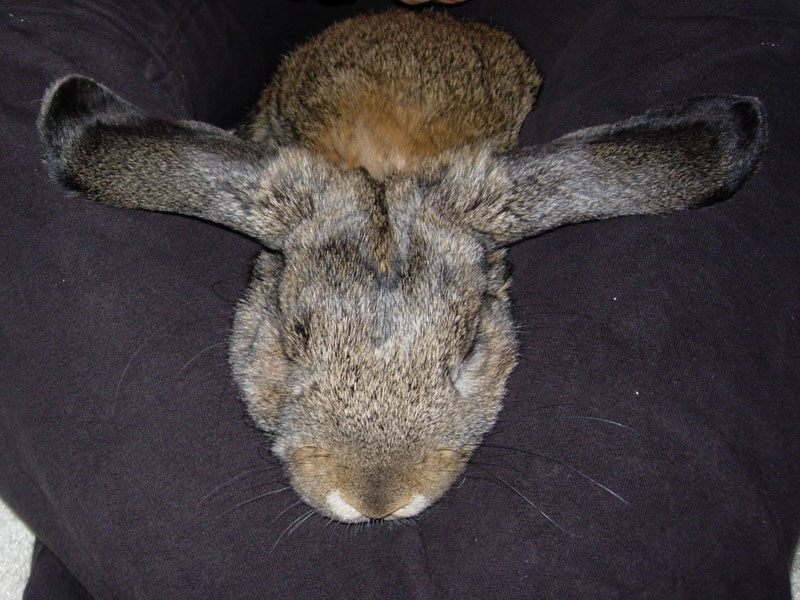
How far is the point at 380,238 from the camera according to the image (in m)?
1.46

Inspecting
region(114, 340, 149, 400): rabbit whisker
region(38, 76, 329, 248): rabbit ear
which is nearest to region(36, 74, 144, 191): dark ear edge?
region(38, 76, 329, 248): rabbit ear

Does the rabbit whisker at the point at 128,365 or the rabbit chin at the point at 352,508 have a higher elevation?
the rabbit whisker at the point at 128,365

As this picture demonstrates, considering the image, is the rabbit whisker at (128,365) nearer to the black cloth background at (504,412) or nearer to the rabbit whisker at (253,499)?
the black cloth background at (504,412)

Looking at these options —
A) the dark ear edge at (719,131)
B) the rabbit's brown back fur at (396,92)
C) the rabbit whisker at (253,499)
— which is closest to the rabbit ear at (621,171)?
the dark ear edge at (719,131)

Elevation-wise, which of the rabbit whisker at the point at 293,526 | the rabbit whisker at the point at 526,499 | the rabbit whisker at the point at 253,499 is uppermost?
the rabbit whisker at the point at 253,499

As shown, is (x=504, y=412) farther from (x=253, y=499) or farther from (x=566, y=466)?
(x=253, y=499)

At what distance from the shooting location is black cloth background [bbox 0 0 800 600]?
4.76ft

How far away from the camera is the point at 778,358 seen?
1555mm

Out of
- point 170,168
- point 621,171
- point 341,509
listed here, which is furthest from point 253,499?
point 621,171

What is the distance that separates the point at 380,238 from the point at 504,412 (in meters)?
0.48

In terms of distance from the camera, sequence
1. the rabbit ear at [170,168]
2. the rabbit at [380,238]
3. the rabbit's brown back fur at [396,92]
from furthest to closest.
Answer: the rabbit's brown back fur at [396,92], the rabbit ear at [170,168], the rabbit at [380,238]

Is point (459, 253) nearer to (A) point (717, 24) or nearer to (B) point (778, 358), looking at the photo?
(B) point (778, 358)

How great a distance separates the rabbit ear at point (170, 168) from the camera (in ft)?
4.83

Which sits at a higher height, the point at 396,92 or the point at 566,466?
the point at 396,92
